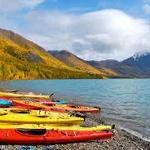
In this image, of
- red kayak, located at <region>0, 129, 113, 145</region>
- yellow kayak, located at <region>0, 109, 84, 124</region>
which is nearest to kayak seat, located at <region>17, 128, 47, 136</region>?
red kayak, located at <region>0, 129, 113, 145</region>

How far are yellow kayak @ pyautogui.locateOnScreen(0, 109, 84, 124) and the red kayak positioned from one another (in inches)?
175

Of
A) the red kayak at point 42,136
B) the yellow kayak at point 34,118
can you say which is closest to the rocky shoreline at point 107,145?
the red kayak at point 42,136

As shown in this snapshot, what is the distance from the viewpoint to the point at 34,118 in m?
34.8

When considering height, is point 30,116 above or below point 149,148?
above

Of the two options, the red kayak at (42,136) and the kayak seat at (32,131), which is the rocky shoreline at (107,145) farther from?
the kayak seat at (32,131)

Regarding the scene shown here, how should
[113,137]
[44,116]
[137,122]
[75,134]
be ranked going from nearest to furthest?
[75,134] < [113,137] < [44,116] < [137,122]

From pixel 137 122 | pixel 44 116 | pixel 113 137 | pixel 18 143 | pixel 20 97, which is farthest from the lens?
pixel 20 97

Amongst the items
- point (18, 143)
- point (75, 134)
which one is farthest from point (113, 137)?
point (18, 143)

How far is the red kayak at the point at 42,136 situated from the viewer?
28.3 metres

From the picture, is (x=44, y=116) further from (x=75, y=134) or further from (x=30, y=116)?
(x=75, y=134)

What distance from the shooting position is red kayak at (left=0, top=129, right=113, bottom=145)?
92.7ft

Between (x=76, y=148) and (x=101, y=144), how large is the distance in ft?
9.81

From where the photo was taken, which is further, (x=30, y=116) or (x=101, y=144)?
(x=30, y=116)

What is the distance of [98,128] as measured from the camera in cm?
3256
